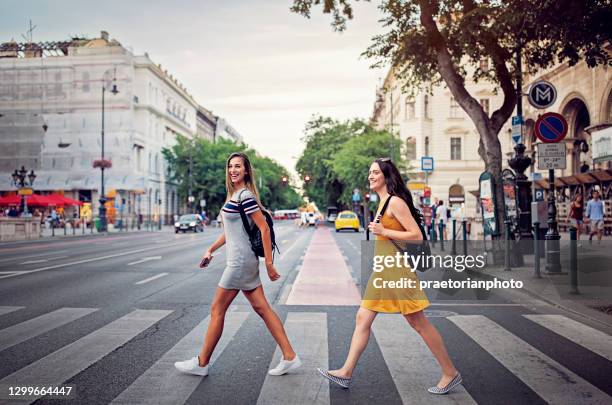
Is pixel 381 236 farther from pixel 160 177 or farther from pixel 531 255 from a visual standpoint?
pixel 160 177

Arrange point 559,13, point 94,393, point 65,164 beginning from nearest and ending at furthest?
point 94,393 < point 559,13 < point 65,164

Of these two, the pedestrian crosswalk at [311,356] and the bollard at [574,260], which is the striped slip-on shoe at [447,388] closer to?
the pedestrian crosswalk at [311,356]

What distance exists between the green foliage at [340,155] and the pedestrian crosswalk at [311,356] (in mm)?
43386

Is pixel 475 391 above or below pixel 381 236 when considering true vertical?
below

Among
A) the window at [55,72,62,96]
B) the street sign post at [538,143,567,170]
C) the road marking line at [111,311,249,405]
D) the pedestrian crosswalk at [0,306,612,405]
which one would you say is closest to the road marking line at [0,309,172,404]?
the pedestrian crosswalk at [0,306,612,405]

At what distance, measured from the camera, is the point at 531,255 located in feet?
55.6

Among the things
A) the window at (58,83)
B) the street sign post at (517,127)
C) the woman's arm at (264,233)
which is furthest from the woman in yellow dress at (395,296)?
the window at (58,83)

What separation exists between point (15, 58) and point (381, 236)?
66897 mm

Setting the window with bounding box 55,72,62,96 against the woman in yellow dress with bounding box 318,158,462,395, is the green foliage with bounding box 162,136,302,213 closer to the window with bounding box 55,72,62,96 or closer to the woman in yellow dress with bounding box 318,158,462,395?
the window with bounding box 55,72,62,96

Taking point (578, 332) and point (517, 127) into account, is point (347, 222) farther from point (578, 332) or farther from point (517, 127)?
point (578, 332)

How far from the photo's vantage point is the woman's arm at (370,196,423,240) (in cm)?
475

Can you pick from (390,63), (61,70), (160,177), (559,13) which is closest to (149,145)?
(160,177)

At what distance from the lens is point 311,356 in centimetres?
600

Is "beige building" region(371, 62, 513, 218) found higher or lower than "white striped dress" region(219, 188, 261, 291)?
higher
